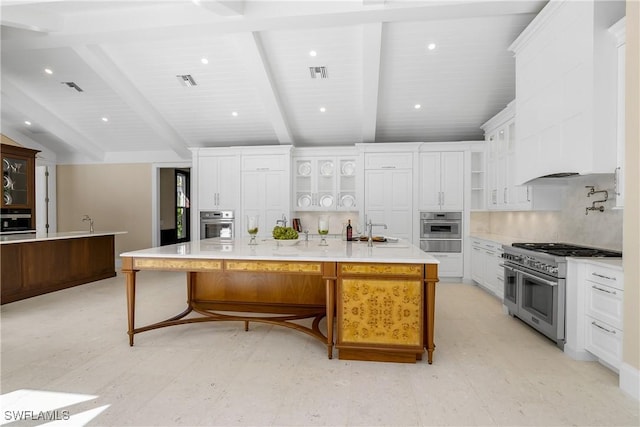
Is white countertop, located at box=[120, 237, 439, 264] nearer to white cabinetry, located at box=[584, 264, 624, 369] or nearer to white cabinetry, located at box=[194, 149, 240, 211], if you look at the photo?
white cabinetry, located at box=[584, 264, 624, 369]

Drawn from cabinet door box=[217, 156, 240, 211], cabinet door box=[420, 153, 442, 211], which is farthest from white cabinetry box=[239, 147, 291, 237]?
cabinet door box=[420, 153, 442, 211]

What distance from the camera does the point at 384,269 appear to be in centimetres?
267

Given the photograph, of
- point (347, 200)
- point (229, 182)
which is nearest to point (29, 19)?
point (229, 182)

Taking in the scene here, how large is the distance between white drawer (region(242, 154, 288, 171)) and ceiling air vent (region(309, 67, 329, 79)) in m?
1.88

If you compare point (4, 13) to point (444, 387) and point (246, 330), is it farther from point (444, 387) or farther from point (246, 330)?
point (444, 387)

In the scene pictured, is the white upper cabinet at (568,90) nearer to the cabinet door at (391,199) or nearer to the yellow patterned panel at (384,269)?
the yellow patterned panel at (384,269)

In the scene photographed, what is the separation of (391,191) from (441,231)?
1.11 m

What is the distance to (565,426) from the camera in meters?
1.94

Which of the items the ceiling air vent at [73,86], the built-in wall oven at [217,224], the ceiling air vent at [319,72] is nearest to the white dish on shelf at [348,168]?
the ceiling air vent at [319,72]

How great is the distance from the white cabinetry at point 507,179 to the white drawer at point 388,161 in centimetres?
130

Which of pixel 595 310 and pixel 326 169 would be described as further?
pixel 326 169

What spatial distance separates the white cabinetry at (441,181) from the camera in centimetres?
600

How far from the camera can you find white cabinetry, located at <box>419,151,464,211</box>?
6.00 m

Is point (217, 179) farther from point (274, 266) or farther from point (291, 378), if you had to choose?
point (291, 378)
